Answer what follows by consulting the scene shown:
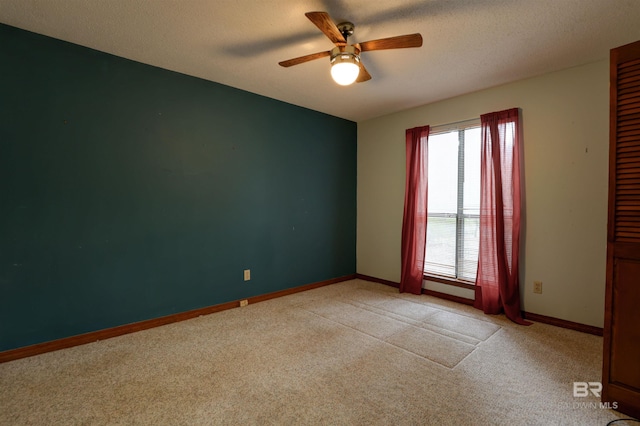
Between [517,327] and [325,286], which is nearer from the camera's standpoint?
[517,327]

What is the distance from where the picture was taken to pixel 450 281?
3.64 metres

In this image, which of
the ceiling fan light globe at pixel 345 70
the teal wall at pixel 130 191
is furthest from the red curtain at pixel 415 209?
the ceiling fan light globe at pixel 345 70

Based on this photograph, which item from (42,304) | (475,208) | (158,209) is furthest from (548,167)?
(42,304)

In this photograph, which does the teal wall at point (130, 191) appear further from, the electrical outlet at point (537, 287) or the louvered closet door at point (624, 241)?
the louvered closet door at point (624, 241)

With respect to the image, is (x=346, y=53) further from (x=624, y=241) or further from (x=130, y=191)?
(x=130, y=191)

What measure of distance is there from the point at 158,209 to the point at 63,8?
5.37 ft

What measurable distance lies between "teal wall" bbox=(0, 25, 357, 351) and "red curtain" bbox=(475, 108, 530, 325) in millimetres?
2214

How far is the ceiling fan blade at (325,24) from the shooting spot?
1671mm

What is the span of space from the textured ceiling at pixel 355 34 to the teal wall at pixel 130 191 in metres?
0.31

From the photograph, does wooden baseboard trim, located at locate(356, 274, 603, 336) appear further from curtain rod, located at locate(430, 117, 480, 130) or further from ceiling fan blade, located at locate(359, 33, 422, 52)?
ceiling fan blade, located at locate(359, 33, 422, 52)

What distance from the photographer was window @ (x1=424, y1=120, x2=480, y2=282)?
11.4 feet

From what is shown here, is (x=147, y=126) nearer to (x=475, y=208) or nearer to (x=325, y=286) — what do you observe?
(x=325, y=286)

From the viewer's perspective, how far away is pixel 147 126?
2812mm

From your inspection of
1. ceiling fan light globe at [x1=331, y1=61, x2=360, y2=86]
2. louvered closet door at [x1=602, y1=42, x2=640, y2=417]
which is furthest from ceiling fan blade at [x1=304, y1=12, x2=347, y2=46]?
louvered closet door at [x1=602, y1=42, x2=640, y2=417]
